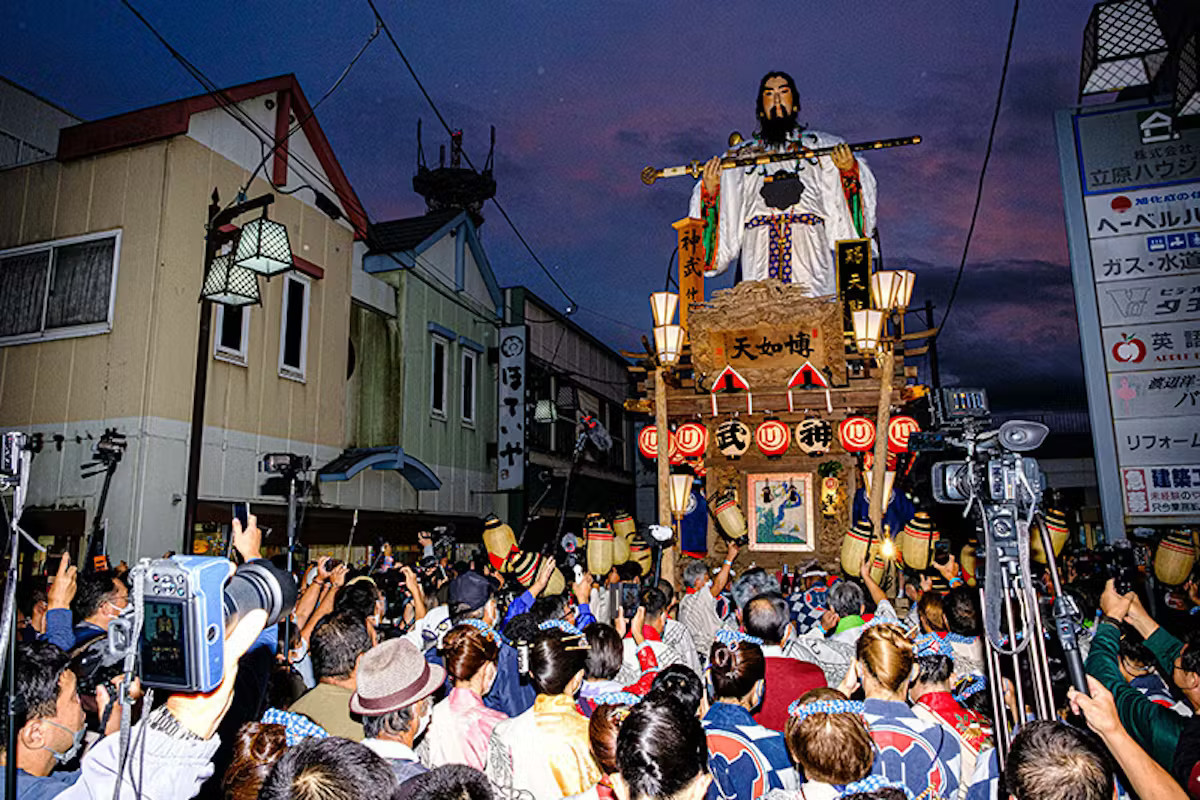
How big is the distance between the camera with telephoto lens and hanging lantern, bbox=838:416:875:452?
10.5m

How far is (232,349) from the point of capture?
43.2ft

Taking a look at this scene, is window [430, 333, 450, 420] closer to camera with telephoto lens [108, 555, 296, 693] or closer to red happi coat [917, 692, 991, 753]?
red happi coat [917, 692, 991, 753]

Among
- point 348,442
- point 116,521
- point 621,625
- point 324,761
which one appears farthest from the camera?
point 348,442

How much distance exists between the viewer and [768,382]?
480 inches

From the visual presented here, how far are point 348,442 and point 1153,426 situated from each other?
13.9 metres

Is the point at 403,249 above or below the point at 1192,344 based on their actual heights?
above

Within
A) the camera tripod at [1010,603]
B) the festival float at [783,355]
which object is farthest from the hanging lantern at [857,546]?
the camera tripod at [1010,603]

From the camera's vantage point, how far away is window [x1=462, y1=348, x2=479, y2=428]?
2078 cm

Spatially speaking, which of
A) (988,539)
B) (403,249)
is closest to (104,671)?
(988,539)

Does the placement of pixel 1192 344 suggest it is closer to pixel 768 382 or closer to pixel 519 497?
pixel 768 382

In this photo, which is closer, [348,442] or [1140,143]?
[1140,143]

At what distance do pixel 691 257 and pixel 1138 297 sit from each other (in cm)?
691

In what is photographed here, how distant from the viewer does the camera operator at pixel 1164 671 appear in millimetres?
3236

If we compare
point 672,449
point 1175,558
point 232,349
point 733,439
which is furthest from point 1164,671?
point 232,349
